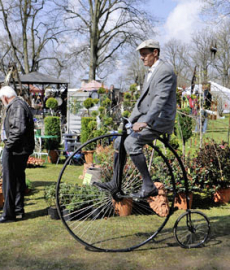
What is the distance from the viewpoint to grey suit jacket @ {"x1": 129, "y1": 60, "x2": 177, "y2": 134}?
10.4 feet

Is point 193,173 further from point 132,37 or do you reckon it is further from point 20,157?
point 132,37

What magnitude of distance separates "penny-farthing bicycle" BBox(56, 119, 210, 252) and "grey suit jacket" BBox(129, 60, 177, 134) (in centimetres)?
20

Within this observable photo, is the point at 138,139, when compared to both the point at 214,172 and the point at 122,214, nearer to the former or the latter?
the point at 122,214

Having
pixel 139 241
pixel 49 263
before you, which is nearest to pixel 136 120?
pixel 139 241

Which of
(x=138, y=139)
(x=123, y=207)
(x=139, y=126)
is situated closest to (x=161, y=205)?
(x=123, y=207)

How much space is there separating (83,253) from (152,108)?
161 centimetres

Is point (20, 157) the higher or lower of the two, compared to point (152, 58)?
lower

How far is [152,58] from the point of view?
3336mm

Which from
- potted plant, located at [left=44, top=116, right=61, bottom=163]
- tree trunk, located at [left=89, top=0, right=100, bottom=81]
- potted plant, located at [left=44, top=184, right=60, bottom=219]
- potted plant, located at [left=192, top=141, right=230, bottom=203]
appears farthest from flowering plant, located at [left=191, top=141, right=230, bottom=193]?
tree trunk, located at [left=89, top=0, right=100, bottom=81]

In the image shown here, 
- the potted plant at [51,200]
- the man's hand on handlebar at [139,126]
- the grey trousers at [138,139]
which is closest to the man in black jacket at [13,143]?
the potted plant at [51,200]

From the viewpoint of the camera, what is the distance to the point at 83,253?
3.45 meters

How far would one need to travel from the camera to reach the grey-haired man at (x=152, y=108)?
319 cm

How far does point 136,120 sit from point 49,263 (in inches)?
63.7

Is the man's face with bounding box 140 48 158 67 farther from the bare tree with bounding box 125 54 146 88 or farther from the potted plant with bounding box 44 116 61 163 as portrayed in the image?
the bare tree with bounding box 125 54 146 88
